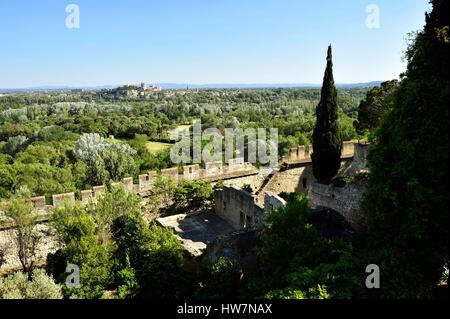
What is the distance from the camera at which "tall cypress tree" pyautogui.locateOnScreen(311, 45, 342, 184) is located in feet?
44.9

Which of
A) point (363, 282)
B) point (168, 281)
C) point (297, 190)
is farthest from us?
point (297, 190)

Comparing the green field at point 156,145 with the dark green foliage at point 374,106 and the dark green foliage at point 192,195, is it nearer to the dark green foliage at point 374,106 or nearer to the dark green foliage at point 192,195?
the dark green foliage at point 192,195

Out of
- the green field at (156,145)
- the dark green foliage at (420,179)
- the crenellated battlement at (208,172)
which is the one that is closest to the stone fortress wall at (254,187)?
the crenellated battlement at (208,172)

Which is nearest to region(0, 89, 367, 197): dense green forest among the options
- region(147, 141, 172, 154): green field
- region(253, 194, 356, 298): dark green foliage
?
region(147, 141, 172, 154): green field

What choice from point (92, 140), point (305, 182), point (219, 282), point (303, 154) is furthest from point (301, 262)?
point (92, 140)

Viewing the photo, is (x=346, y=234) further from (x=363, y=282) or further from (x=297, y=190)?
(x=297, y=190)

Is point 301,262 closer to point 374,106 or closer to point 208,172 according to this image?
point 208,172

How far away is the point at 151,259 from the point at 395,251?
6.38m

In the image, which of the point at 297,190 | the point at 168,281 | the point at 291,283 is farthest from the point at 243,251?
the point at 297,190

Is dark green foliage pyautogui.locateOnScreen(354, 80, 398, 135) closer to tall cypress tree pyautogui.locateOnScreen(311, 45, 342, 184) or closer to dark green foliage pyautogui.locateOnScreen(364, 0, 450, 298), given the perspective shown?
tall cypress tree pyautogui.locateOnScreen(311, 45, 342, 184)

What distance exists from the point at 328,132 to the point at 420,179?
6.40m

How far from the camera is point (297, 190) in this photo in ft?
60.1

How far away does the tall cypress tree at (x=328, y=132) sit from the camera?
1367cm

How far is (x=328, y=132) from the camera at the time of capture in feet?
44.9
